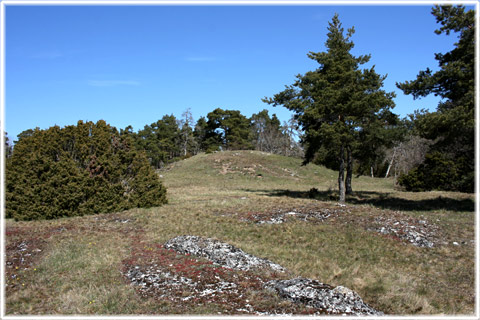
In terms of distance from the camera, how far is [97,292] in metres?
7.69

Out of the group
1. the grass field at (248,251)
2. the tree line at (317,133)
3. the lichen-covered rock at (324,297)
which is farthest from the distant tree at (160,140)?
the lichen-covered rock at (324,297)

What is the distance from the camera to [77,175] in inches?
734

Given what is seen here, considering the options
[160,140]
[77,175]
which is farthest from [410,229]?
[160,140]

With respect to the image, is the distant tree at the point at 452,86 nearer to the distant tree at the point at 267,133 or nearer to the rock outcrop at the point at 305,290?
the rock outcrop at the point at 305,290

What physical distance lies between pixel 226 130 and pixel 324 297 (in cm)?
8082

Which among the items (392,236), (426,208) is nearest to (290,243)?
(392,236)

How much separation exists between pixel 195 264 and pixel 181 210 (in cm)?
997

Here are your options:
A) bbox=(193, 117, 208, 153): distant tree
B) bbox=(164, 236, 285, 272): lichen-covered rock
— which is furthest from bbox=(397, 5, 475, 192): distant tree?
bbox=(193, 117, 208, 153): distant tree

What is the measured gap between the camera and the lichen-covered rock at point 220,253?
9984mm

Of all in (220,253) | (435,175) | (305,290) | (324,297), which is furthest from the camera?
(435,175)

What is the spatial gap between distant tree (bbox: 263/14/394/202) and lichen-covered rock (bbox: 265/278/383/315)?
15178mm

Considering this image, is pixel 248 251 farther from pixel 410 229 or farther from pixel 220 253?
pixel 410 229

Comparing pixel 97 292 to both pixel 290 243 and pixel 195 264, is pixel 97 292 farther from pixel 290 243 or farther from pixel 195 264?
pixel 290 243

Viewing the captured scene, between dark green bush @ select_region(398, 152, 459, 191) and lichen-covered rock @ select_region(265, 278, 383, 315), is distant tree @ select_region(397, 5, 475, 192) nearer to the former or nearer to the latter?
lichen-covered rock @ select_region(265, 278, 383, 315)
